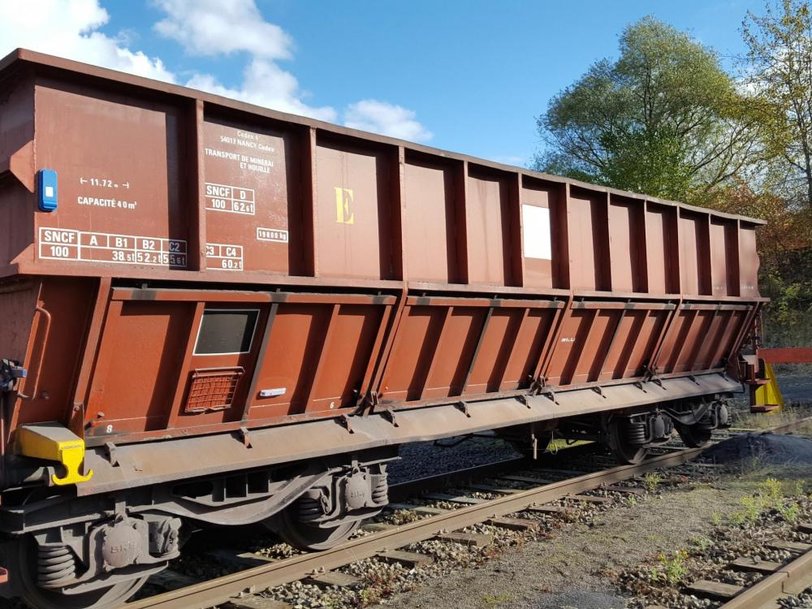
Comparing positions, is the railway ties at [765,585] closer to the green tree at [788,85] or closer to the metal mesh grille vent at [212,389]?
the metal mesh grille vent at [212,389]

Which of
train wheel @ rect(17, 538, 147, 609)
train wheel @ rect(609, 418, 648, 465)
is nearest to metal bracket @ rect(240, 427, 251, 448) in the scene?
train wheel @ rect(17, 538, 147, 609)

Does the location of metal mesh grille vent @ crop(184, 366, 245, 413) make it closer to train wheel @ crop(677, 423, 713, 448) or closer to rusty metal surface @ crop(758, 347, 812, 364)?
train wheel @ crop(677, 423, 713, 448)

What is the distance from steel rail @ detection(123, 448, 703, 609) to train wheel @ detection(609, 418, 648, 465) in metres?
0.59

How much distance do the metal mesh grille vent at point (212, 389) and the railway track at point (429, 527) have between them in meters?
1.36

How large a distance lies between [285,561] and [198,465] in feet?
4.68

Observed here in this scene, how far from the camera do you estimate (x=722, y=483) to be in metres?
9.16

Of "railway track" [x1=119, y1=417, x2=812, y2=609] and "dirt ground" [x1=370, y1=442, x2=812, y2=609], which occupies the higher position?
"railway track" [x1=119, y1=417, x2=812, y2=609]

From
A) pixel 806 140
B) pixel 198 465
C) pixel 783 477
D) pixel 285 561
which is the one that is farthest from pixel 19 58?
pixel 806 140

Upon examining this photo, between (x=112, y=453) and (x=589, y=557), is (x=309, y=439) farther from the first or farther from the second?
(x=589, y=557)

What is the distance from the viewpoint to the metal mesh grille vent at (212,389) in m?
5.18

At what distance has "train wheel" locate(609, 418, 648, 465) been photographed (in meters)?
10.0

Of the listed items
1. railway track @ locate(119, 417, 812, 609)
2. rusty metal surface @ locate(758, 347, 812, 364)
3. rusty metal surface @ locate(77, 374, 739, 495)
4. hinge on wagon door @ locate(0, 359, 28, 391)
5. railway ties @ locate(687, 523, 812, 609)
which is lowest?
railway ties @ locate(687, 523, 812, 609)

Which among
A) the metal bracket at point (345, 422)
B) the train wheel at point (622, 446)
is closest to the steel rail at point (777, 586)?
the metal bracket at point (345, 422)

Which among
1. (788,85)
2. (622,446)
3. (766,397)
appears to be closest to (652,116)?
→ (788,85)
